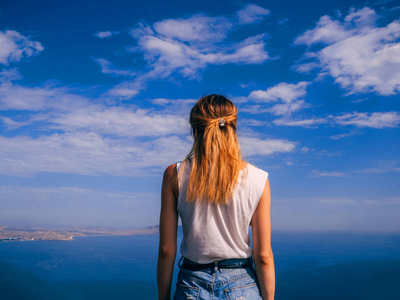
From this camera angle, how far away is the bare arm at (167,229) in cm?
189

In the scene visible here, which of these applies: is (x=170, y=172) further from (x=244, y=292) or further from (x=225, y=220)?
(x=244, y=292)

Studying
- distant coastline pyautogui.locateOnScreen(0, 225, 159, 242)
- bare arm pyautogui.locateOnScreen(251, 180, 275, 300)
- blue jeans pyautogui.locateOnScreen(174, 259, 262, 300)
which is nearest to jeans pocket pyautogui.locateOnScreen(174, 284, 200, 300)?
blue jeans pyautogui.locateOnScreen(174, 259, 262, 300)

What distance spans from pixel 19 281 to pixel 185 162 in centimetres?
4118

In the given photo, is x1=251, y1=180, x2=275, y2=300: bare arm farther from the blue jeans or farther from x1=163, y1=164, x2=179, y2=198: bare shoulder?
x1=163, y1=164, x2=179, y2=198: bare shoulder

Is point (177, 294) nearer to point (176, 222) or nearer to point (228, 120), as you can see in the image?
point (176, 222)

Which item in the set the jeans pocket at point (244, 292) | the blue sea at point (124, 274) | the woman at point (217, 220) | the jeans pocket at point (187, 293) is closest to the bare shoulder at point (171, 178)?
the woman at point (217, 220)

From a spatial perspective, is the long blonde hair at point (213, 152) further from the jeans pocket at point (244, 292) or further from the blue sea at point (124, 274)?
the blue sea at point (124, 274)

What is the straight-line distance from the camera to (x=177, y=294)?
1782mm

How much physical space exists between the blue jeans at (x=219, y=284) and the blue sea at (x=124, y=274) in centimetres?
3832

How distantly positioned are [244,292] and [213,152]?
0.85m

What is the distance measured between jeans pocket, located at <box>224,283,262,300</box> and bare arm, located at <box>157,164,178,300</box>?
1.40 feet

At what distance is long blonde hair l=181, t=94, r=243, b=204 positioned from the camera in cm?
178

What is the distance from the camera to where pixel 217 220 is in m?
1.82

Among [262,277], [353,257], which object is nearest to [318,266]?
[353,257]
